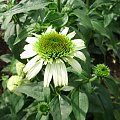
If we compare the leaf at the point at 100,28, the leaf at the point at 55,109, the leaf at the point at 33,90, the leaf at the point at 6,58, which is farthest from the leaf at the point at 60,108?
the leaf at the point at 6,58

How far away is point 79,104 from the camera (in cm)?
132

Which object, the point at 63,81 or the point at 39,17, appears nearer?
the point at 63,81

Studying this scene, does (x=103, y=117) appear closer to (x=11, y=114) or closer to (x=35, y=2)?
(x=11, y=114)

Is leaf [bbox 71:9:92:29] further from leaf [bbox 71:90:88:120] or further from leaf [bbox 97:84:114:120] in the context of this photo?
leaf [bbox 97:84:114:120]

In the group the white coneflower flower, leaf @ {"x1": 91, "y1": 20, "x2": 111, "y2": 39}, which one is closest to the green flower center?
the white coneflower flower

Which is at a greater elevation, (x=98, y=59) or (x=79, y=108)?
(x=98, y=59)

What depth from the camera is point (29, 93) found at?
1.47 metres

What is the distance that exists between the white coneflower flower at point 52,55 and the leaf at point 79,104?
0.22 meters

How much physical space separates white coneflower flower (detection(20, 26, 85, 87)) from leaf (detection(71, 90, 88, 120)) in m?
0.22

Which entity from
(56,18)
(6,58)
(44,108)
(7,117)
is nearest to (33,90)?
(44,108)

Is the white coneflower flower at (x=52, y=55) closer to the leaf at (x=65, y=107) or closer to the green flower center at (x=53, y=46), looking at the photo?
the green flower center at (x=53, y=46)

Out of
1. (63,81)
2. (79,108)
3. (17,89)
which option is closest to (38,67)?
(63,81)

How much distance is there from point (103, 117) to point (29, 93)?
55cm

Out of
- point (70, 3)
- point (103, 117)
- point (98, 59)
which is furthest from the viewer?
point (98, 59)
